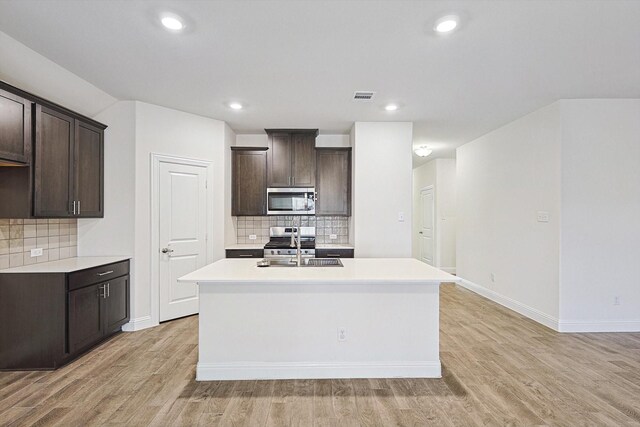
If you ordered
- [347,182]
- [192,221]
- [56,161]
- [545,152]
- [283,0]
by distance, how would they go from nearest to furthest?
[283,0] → [56,161] → [545,152] → [192,221] → [347,182]

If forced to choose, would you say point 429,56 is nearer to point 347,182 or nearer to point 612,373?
point 347,182

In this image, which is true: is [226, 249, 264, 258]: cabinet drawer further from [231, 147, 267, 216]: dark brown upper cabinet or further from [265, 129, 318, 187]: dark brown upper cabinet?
[265, 129, 318, 187]: dark brown upper cabinet

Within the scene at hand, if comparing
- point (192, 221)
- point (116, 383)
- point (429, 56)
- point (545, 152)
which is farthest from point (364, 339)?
point (545, 152)

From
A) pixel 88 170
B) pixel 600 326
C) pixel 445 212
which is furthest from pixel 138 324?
pixel 445 212

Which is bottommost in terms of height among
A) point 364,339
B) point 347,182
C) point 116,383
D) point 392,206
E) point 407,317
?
point 116,383

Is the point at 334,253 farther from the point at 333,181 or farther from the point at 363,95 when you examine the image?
the point at 363,95

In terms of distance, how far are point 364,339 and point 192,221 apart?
2.84 m

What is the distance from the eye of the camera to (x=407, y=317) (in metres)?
2.72

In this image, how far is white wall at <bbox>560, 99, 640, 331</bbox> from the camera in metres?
3.77

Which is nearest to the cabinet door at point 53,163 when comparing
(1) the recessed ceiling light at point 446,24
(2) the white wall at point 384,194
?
(2) the white wall at point 384,194

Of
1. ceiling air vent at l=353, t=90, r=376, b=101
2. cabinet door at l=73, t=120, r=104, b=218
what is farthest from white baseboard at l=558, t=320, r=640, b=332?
cabinet door at l=73, t=120, r=104, b=218

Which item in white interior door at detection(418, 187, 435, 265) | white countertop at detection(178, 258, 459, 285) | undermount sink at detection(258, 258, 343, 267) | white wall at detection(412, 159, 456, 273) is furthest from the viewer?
white interior door at detection(418, 187, 435, 265)

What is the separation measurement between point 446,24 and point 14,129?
141 inches

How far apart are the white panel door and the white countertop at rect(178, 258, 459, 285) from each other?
4.75ft
